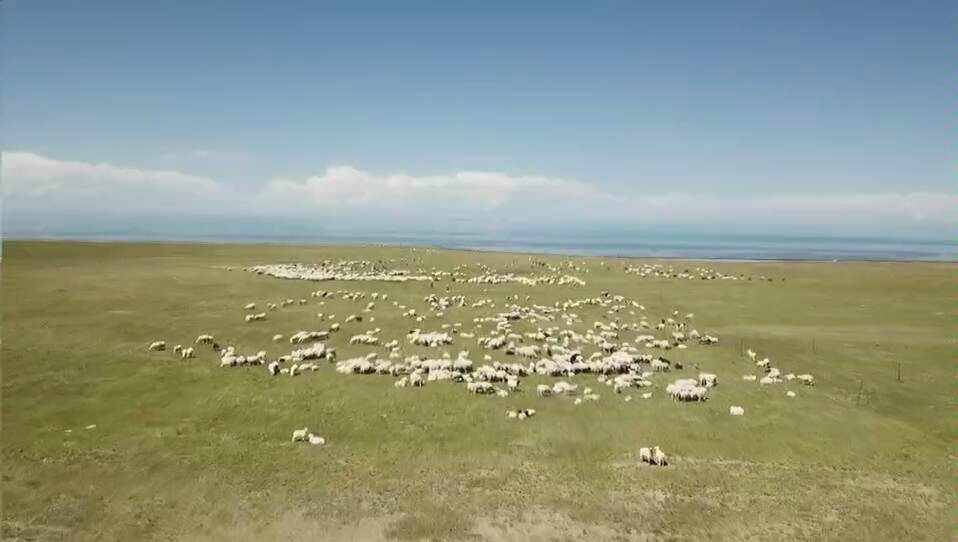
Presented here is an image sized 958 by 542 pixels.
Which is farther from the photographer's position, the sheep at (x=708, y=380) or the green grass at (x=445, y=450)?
the sheep at (x=708, y=380)

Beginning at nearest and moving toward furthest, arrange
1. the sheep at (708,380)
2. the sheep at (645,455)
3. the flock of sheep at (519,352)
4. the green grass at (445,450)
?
the green grass at (445,450)
the sheep at (645,455)
the flock of sheep at (519,352)
the sheep at (708,380)

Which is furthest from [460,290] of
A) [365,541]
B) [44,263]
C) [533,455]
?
[44,263]

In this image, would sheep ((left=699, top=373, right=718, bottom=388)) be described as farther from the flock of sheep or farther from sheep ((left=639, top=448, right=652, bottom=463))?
sheep ((left=639, top=448, right=652, bottom=463))

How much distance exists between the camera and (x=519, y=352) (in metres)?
26.0

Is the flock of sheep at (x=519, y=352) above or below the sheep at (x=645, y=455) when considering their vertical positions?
above

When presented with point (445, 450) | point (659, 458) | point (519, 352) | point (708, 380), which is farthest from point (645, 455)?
point (519, 352)

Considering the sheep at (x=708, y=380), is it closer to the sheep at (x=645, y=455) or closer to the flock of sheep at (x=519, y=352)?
the flock of sheep at (x=519, y=352)

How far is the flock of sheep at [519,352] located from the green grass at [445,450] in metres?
0.70

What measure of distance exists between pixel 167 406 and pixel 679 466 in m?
19.2

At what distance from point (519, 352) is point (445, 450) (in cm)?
1051

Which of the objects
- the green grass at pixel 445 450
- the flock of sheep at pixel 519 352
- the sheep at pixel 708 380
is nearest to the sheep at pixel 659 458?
the flock of sheep at pixel 519 352

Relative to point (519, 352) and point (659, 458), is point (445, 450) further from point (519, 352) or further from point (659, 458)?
point (519, 352)

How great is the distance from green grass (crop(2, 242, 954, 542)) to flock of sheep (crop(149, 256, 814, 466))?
2.31 ft

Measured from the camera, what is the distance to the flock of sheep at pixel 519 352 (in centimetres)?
2122
